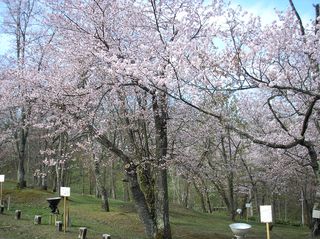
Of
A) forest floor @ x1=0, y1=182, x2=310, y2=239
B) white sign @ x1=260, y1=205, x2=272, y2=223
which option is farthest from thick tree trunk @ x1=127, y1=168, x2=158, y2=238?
white sign @ x1=260, y1=205, x2=272, y2=223

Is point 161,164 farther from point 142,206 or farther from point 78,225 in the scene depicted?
point 78,225

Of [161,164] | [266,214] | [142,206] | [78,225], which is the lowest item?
[78,225]

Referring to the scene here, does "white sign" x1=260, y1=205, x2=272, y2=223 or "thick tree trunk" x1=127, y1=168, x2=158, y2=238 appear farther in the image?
"thick tree trunk" x1=127, y1=168, x2=158, y2=238

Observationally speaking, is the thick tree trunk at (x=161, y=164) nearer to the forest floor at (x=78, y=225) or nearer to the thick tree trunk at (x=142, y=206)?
the thick tree trunk at (x=142, y=206)

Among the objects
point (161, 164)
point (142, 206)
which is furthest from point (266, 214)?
point (142, 206)

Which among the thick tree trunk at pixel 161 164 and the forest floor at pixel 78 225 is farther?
the forest floor at pixel 78 225

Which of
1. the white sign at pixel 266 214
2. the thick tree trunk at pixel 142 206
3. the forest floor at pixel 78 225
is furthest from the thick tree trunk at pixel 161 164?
the white sign at pixel 266 214

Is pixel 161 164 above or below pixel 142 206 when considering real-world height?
above

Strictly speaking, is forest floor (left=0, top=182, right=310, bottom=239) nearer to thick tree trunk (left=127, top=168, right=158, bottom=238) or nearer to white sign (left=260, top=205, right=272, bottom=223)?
thick tree trunk (left=127, top=168, right=158, bottom=238)

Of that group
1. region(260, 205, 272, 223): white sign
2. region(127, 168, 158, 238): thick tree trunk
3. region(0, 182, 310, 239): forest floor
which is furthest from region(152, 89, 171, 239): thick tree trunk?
region(260, 205, 272, 223): white sign

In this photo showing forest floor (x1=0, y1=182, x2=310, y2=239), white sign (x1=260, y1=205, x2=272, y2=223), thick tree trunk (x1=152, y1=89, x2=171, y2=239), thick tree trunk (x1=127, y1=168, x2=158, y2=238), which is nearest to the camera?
white sign (x1=260, y1=205, x2=272, y2=223)

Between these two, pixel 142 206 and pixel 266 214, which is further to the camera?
pixel 142 206

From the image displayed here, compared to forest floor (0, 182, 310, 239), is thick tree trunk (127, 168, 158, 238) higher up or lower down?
higher up

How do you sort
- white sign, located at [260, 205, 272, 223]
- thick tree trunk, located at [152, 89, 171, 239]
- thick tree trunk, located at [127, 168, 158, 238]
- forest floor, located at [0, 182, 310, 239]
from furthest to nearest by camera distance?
thick tree trunk, located at [127, 168, 158, 238] → forest floor, located at [0, 182, 310, 239] → thick tree trunk, located at [152, 89, 171, 239] → white sign, located at [260, 205, 272, 223]
